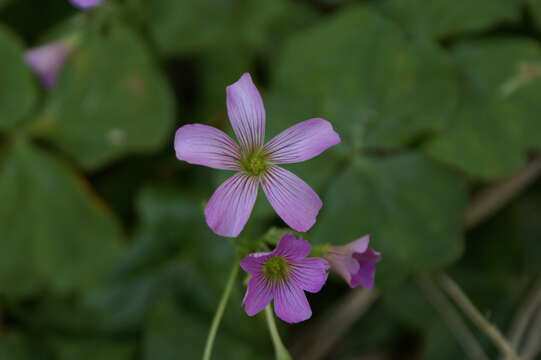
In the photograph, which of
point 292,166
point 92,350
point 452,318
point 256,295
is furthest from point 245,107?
point 92,350

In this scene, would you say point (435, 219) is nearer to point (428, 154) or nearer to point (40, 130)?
point (428, 154)

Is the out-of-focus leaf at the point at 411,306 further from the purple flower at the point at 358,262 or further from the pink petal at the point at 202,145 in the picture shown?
the pink petal at the point at 202,145

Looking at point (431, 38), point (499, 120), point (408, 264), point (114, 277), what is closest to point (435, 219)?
point (408, 264)

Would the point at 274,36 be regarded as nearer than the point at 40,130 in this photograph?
No

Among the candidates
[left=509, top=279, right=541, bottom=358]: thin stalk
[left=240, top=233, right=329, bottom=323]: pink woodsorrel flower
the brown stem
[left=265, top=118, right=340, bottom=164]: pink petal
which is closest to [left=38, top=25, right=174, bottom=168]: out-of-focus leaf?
the brown stem

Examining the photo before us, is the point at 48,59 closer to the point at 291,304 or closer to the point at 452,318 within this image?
the point at 291,304

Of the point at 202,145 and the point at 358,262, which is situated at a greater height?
the point at 202,145

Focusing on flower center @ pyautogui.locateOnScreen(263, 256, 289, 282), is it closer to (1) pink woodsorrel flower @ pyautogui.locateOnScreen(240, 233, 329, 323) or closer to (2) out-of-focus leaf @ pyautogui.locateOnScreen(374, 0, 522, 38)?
(1) pink woodsorrel flower @ pyautogui.locateOnScreen(240, 233, 329, 323)
